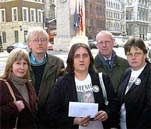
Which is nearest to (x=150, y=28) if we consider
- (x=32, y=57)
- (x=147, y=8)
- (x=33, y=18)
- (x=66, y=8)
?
(x=147, y=8)

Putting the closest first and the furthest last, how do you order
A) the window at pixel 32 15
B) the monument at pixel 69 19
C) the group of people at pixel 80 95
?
1. the group of people at pixel 80 95
2. the monument at pixel 69 19
3. the window at pixel 32 15

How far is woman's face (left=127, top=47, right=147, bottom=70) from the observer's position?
3988 millimetres

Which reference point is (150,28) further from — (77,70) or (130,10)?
(77,70)

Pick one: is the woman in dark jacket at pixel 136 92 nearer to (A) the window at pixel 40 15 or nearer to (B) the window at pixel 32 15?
(B) the window at pixel 32 15

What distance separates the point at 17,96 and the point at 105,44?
179 centimetres

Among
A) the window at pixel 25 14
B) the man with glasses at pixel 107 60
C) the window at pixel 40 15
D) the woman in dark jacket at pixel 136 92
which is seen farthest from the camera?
the window at pixel 40 15

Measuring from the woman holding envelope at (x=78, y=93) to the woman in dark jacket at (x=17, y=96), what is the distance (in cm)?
22

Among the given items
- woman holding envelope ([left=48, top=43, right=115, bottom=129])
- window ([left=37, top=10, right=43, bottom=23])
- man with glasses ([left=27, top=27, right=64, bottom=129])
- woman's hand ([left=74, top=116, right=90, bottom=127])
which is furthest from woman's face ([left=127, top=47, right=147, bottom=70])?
window ([left=37, top=10, right=43, bottom=23])

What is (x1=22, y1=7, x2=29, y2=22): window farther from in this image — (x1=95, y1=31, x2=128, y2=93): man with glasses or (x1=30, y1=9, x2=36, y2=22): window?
(x1=95, y1=31, x2=128, y2=93): man with glasses

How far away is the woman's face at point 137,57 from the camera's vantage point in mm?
3988

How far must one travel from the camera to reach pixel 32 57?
15.3 ft

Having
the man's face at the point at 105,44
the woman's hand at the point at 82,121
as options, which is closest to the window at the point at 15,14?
the man's face at the point at 105,44

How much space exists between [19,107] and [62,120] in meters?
0.45

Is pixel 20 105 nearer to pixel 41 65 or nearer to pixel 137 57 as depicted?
pixel 41 65
